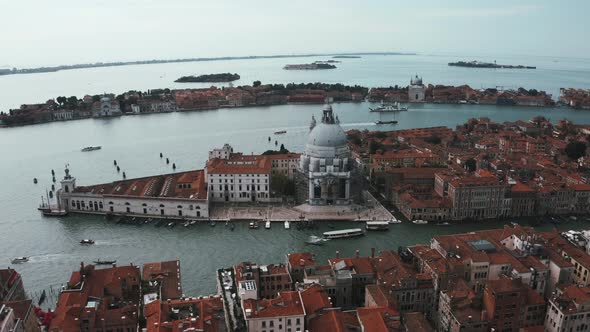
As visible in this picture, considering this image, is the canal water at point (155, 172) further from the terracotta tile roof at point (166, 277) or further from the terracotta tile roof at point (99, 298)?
the terracotta tile roof at point (99, 298)

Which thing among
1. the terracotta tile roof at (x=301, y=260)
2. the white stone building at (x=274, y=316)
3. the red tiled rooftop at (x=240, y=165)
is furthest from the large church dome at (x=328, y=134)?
the white stone building at (x=274, y=316)

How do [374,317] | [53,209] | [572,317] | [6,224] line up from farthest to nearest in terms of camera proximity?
[53,209] < [6,224] < [572,317] < [374,317]

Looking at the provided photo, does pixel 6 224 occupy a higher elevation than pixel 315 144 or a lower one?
lower

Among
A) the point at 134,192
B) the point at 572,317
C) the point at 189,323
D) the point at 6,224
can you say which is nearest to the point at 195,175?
the point at 134,192

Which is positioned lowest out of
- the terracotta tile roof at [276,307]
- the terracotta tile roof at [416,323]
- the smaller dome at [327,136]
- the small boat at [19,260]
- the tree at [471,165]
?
the small boat at [19,260]

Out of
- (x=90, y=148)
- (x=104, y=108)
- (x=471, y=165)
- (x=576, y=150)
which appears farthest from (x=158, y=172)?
(x=104, y=108)

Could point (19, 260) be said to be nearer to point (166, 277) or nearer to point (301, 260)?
point (166, 277)

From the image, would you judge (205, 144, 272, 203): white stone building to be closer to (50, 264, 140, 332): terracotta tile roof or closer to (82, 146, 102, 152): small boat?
(50, 264, 140, 332): terracotta tile roof

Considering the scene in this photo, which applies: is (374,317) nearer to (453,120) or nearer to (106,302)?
(106,302)
